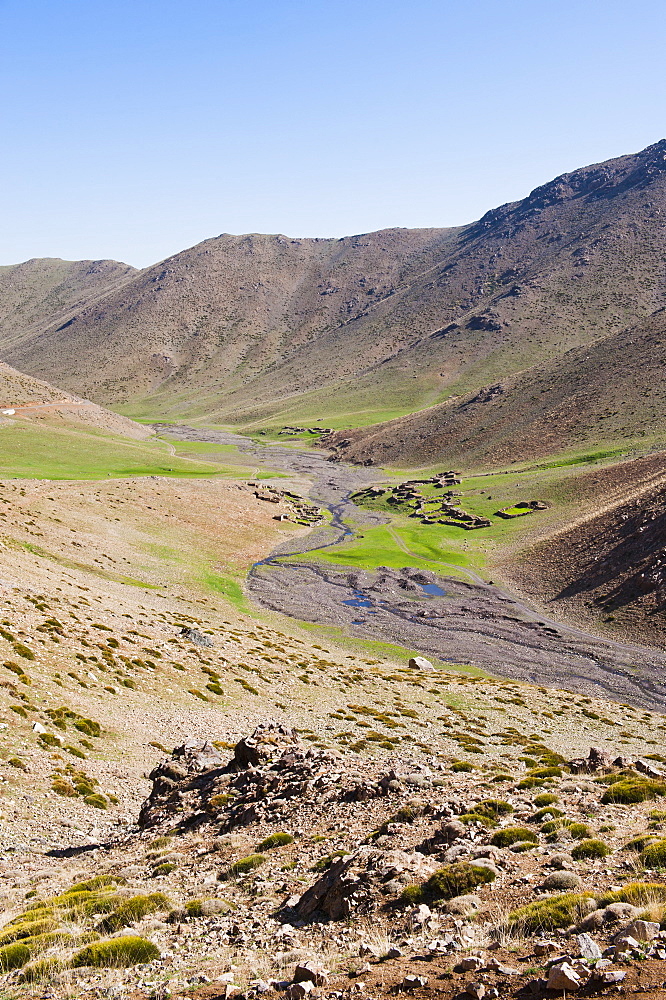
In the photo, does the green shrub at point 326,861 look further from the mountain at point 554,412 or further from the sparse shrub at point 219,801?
the mountain at point 554,412

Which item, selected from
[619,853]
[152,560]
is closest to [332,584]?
[152,560]

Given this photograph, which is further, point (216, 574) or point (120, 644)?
point (216, 574)

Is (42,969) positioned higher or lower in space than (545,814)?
higher

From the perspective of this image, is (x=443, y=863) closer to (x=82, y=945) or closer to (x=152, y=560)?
(x=82, y=945)

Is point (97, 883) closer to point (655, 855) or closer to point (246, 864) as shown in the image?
point (246, 864)

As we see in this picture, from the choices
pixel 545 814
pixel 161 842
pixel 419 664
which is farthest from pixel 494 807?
pixel 419 664

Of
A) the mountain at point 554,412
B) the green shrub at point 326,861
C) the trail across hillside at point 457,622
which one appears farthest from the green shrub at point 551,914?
the mountain at point 554,412

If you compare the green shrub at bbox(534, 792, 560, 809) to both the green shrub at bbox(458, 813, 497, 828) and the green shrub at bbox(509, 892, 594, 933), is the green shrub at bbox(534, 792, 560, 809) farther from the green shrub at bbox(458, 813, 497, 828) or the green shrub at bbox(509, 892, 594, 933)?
the green shrub at bbox(509, 892, 594, 933)
